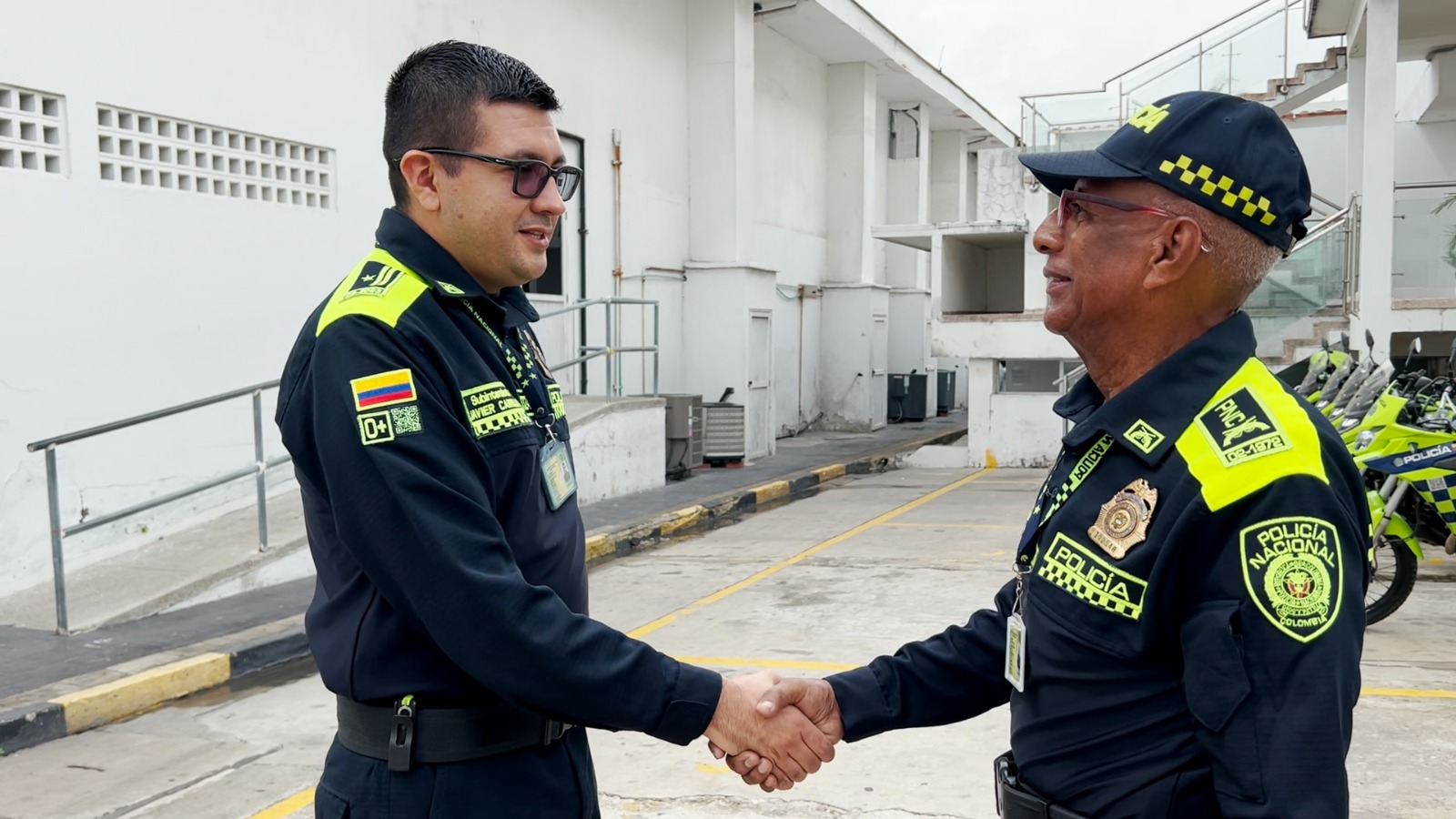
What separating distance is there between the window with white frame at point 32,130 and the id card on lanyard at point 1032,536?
282 inches

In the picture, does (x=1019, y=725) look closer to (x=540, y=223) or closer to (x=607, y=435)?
(x=540, y=223)

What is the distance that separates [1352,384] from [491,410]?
7.53 m

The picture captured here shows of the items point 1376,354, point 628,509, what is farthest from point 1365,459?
point 628,509

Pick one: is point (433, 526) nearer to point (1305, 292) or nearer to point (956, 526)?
point (956, 526)

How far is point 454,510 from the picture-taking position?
6.30 feet

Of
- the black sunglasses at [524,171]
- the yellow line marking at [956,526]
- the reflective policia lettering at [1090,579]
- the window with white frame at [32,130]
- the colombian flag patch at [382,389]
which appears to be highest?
the window with white frame at [32,130]

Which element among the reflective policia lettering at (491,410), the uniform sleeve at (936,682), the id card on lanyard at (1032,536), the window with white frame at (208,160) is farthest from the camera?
the window with white frame at (208,160)

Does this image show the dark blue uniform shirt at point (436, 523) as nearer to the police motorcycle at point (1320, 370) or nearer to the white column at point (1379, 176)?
the police motorcycle at point (1320, 370)

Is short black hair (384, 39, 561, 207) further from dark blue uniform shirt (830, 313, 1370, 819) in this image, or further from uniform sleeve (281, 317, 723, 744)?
dark blue uniform shirt (830, 313, 1370, 819)

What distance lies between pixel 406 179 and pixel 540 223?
0.84 ft

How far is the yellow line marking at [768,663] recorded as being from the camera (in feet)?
20.0

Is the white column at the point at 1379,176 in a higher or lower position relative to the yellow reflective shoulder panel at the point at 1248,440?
higher

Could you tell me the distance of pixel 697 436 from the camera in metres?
14.8

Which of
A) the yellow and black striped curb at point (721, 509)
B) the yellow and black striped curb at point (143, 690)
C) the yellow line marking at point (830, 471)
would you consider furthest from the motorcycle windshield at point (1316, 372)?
the yellow line marking at point (830, 471)
